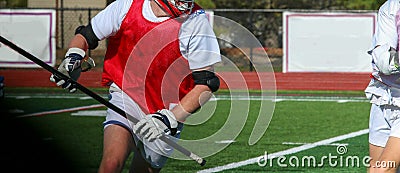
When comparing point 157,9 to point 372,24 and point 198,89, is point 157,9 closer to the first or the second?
point 198,89

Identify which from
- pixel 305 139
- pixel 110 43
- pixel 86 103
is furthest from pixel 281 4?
pixel 110 43

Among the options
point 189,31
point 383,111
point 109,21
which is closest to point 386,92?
point 383,111

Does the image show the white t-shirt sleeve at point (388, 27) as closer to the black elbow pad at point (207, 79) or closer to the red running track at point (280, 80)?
the black elbow pad at point (207, 79)

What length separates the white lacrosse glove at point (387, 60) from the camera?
206 inches

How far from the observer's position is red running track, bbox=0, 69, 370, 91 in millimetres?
20375

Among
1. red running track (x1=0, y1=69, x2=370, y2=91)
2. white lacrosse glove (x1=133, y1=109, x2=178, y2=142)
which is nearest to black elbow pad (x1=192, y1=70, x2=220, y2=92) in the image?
white lacrosse glove (x1=133, y1=109, x2=178, y2=142)

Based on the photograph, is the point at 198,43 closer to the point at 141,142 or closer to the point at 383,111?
the point at 141,142

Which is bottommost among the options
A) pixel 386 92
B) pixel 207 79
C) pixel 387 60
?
pixel 386 92

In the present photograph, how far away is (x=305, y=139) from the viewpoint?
35.5ft

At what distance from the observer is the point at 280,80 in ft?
70.5

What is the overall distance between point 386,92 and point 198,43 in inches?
45.5

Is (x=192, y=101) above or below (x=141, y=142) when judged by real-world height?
above

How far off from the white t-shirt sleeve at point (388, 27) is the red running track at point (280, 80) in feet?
46.0

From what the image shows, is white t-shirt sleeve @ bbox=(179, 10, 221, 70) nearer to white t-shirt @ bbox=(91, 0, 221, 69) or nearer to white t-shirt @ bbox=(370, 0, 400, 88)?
white t-shirt @ bbox=(91, 0, 221, 69)
